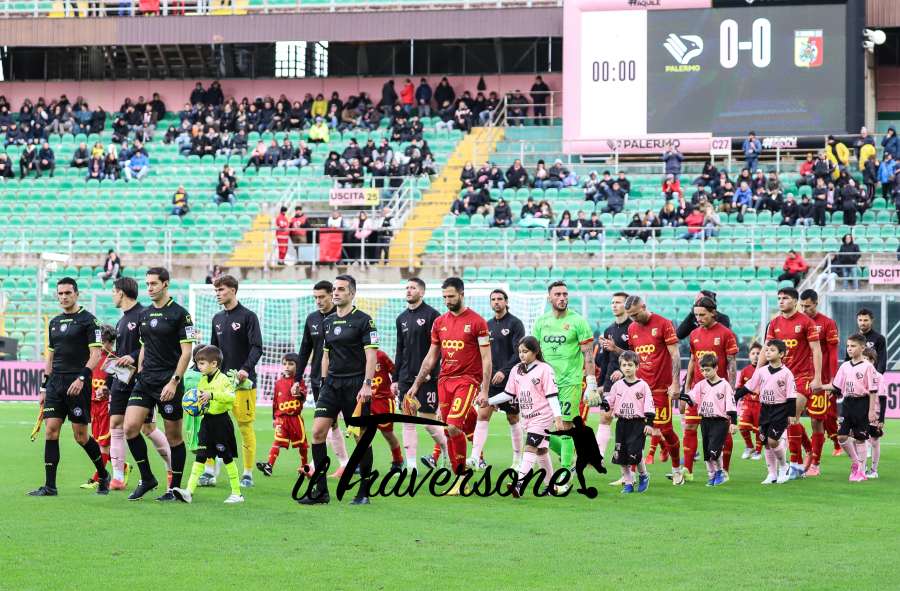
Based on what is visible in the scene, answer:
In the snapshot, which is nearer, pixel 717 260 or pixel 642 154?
pixel 717 260

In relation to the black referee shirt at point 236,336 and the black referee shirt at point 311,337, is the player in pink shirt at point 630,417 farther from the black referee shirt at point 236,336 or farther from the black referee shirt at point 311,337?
the black referee shirt at point 236,336

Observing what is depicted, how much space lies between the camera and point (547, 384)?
14836 mm

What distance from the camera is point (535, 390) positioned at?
14875 millimetres

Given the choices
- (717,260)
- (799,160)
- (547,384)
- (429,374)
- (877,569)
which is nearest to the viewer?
(877,569)

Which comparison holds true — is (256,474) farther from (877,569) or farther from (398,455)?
(877,569)

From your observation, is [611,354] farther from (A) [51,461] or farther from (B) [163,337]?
(A) [51,461]

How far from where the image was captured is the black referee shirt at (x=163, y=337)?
14.5 meters

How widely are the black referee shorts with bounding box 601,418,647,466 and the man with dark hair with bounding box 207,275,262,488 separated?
151 inches

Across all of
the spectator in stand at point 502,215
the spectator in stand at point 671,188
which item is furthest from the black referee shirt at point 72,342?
the spectator in stand at point 671,188

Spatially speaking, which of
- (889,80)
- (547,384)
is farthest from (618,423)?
(889,80)

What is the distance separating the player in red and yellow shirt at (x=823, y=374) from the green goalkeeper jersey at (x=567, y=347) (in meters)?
3.12

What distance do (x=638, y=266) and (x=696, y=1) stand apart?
9132 millimetres

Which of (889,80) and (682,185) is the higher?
(889,80)

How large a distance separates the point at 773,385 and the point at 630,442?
250cm
